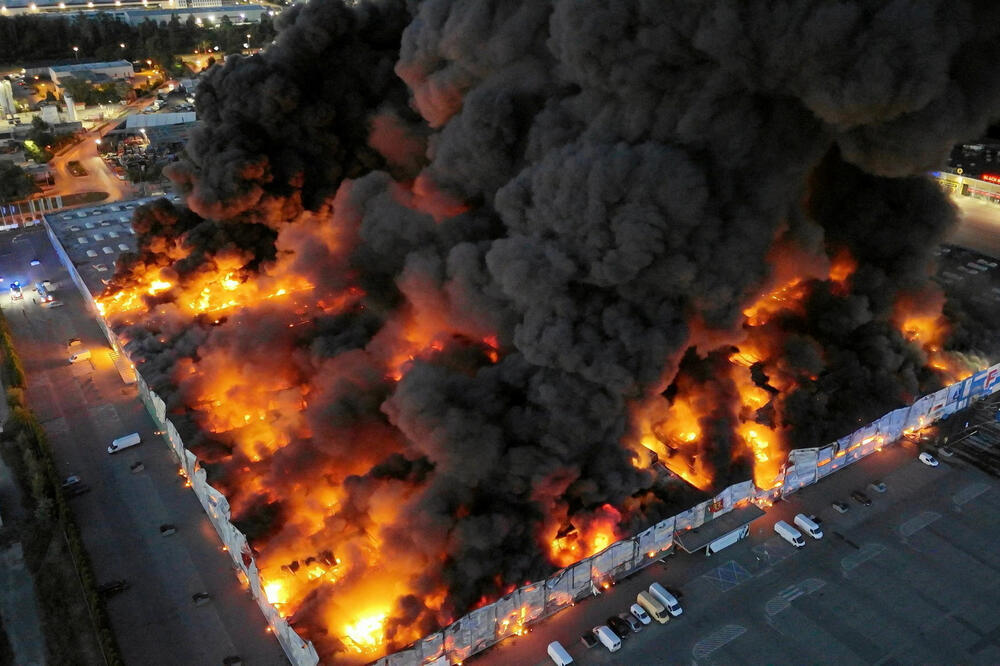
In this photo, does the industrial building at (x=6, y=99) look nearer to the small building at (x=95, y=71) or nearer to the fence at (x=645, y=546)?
the small building at (x=95, y=71)

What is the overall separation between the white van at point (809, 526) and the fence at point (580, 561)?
142cm

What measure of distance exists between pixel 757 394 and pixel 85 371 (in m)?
30.4

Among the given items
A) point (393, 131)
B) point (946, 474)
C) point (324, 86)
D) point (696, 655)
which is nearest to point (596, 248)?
point (696, 655)

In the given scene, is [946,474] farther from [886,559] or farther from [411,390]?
[411,390]

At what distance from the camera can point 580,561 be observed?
25.5 meters

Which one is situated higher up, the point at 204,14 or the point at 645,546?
the point at 204,14

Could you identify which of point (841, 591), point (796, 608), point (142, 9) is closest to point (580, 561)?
point (796, 608)

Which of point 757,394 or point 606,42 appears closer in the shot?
point 606,42

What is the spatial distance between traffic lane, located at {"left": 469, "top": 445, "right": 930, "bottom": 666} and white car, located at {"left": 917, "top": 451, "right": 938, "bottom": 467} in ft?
1.48

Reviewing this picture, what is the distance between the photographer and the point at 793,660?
23.8 metres

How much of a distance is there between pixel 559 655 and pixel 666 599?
3.95 meters

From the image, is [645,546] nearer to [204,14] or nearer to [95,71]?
[95,71]

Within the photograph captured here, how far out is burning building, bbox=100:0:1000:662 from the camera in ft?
81.5

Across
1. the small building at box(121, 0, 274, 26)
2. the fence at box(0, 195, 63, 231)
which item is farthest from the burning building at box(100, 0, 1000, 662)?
the small building at box(121, 0, 274, 26)
